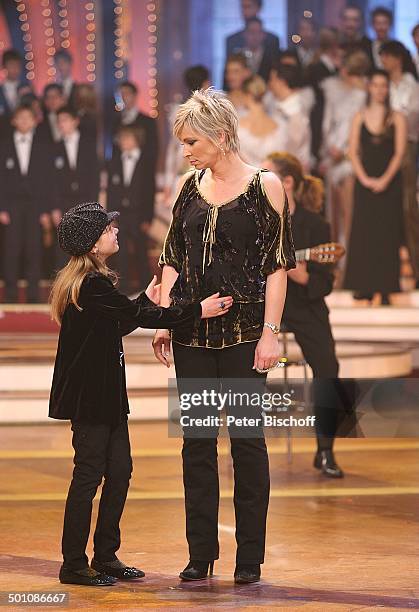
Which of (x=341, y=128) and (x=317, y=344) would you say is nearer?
(x=317, y=344)

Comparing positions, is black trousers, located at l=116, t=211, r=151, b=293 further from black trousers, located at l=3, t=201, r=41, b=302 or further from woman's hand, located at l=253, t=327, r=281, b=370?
woman's hand, located at l=253, t=327, r=281, b=370

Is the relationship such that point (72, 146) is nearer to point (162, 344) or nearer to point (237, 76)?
point (237, 76)

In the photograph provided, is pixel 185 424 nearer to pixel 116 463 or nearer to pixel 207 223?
pixel 116 463

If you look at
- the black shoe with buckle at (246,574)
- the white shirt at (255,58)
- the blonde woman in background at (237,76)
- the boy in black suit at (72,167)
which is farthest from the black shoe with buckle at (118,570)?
the white shirt at (255,58)

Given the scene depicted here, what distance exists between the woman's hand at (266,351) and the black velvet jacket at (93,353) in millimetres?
337

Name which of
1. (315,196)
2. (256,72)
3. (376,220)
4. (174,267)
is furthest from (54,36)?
(174,267)

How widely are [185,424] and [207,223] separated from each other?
0.58 meters

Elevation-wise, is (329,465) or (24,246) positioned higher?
(24,246)

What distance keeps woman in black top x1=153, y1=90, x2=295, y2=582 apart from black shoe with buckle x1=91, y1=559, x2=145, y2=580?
6.6 inches

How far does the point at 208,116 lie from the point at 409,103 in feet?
20.8

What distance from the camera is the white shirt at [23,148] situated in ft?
31.0

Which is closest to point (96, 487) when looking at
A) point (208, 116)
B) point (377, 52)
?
point (208, 116)

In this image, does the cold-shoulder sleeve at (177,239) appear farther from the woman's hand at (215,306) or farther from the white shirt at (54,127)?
the white shirt at (54,127)

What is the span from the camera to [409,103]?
938 centimetres
